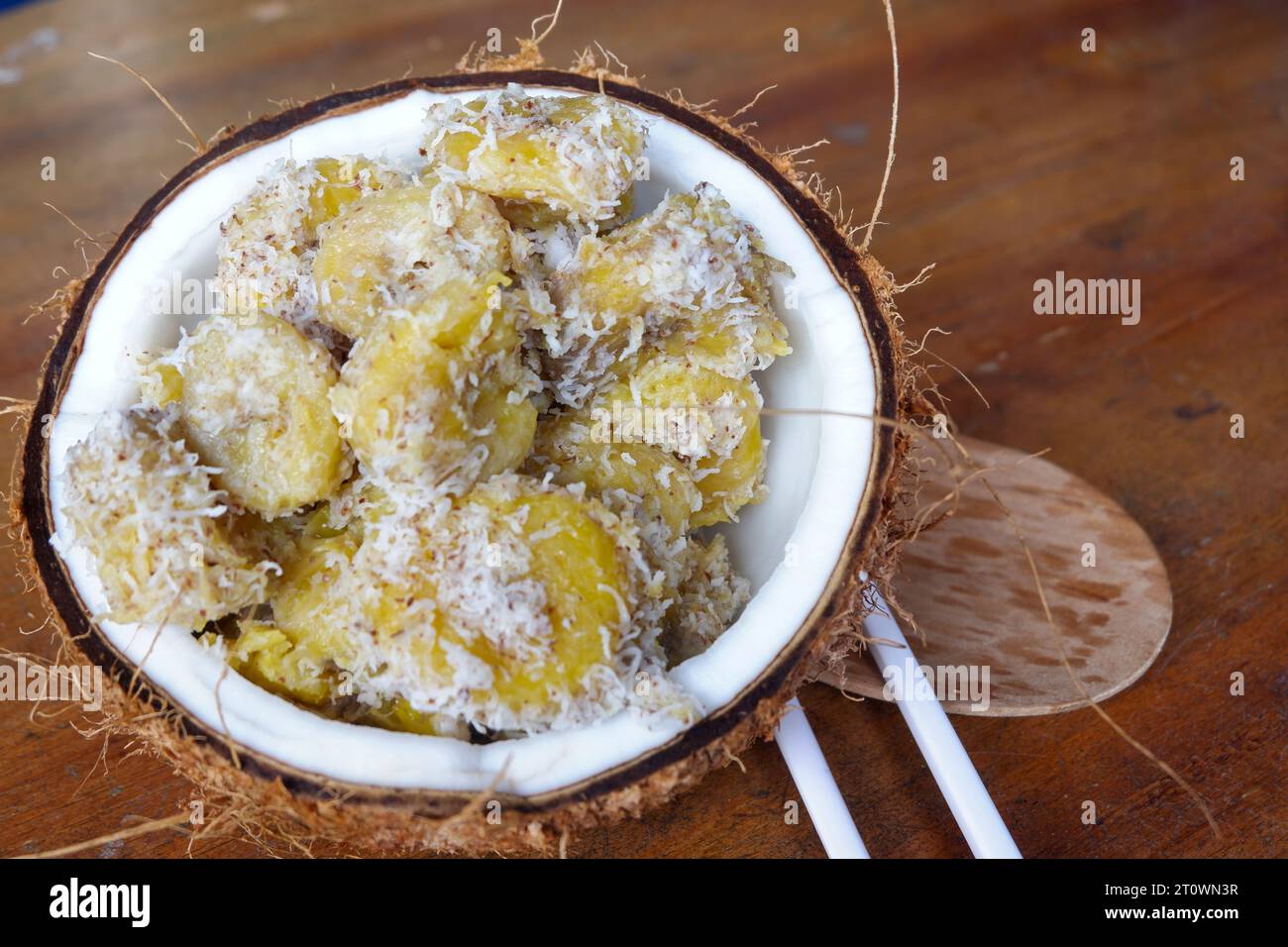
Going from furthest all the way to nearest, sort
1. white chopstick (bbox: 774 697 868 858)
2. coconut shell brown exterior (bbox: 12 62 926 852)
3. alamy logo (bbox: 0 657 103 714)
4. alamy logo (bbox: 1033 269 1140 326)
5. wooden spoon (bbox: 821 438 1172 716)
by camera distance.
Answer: alamy logo (bbox: 1033 269 1140 326), wooden spoon (bbox: 821 438 1172 716), alamy logo (bbox: 0 657 103 714), white chopstick (bbox: 774 697 868 858), coconut shell brown exterior (bbox: 12 62 926 852)

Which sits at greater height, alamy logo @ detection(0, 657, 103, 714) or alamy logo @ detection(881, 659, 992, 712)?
alamy logo @ detection(0, 657, 103, 714)

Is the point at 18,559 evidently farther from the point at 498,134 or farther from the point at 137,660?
the point at 498,134

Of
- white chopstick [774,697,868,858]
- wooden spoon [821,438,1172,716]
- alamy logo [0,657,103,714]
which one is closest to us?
white chopstick [774,697,868,858]

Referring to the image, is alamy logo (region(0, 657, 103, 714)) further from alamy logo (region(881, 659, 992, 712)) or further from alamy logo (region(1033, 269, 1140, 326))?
alamy logo (region(1033, 269, 1140, 326))

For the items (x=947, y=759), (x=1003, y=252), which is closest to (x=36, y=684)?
(x=947, y=759)
